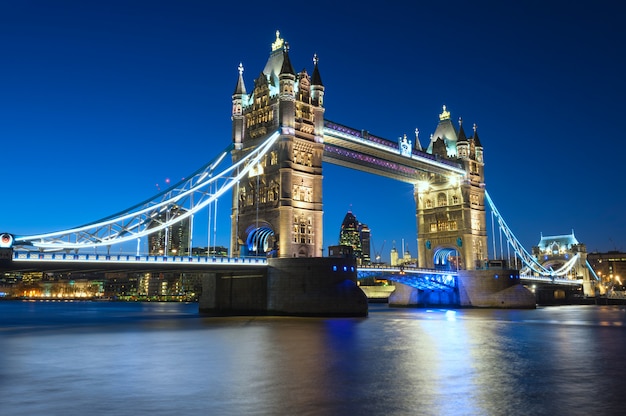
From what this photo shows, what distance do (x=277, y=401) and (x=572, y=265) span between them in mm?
129172

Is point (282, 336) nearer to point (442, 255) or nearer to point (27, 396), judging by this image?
point (27, 396)

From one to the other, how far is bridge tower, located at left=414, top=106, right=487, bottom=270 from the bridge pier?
38.9 m

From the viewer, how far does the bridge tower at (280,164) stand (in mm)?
59562

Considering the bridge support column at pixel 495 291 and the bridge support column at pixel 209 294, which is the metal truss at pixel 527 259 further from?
the bridge support column at pixel 209 294

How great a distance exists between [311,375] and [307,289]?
108 ft

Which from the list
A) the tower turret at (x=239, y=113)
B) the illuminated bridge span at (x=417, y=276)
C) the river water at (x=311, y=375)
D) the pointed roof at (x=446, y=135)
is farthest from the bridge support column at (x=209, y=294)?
the pointed roof at (x=446, y=135)

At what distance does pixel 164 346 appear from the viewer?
28734 millimetres

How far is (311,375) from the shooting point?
19.1 meters

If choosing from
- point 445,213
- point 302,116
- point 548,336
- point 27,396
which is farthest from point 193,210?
point 445,213

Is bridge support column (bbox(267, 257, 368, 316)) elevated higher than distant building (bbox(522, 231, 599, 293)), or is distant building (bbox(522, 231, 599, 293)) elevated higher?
distant building (bbox(522, 231, 599, 293))

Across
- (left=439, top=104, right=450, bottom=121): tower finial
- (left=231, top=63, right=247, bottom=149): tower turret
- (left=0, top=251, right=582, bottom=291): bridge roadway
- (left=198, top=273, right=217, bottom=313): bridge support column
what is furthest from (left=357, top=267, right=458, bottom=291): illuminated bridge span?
(left=439, top=104, right=450, bottom=121): tower finial

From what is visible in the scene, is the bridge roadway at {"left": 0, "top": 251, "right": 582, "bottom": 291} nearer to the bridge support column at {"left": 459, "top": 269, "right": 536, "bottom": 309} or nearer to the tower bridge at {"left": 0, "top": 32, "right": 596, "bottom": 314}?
the tower bridge at {"left": 0, "top": 32, "right": 596, "bottom": 314}

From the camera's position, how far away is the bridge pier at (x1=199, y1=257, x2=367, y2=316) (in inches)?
2040

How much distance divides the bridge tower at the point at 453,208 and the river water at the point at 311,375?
55.1 meters
